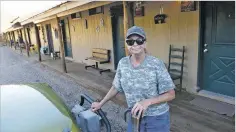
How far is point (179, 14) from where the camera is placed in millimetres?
4965

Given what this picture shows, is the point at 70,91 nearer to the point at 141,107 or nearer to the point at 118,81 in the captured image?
the point at 118,81

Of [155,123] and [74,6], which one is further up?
[74,6]

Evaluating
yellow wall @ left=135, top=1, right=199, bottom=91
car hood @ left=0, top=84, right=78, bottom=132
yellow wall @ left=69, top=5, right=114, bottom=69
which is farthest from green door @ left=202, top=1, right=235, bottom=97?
yellow wall @ left=69, top=5, right=114, bottom=69

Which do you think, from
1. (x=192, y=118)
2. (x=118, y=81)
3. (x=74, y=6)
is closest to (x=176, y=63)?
(x=192, y=118)

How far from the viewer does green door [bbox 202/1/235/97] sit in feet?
13.7

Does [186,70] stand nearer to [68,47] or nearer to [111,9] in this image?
[111,9]

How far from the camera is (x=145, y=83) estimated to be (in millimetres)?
1703

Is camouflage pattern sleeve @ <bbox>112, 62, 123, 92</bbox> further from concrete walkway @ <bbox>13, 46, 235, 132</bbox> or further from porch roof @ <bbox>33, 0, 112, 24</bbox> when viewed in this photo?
porch roof @ <bbox>33, 0, 112, 24</bbox>

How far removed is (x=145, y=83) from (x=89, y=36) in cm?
785

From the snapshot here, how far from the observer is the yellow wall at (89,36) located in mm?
7921

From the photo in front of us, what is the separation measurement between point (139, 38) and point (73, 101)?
3.64 metres

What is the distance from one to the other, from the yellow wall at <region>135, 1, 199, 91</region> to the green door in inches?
8.2

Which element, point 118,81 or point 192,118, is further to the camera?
point 192,118

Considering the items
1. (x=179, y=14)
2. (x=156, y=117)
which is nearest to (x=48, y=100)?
(x=156, y=117)
